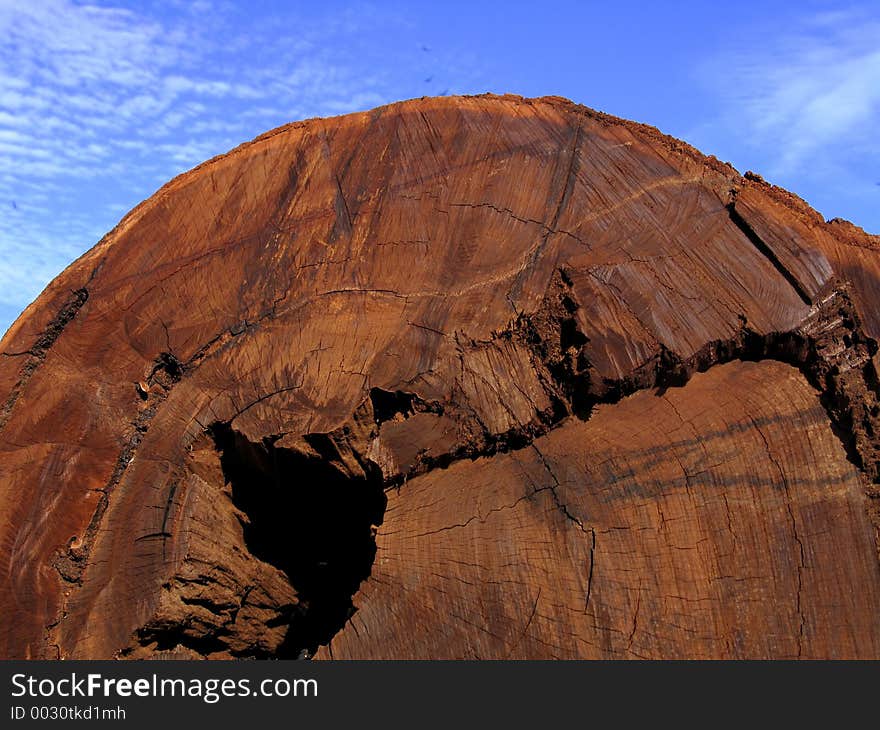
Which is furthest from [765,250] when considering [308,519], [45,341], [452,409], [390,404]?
[45,341]

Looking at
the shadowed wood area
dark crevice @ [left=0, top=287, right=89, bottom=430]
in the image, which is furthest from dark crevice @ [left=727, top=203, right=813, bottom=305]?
dark crevice @ [left=0, top=287, right=89, bottom=430]

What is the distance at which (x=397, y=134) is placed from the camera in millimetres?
3820

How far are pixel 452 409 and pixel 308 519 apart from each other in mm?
957

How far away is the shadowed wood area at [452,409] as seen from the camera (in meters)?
3.10

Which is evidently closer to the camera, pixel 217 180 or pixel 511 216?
pixel 511 216

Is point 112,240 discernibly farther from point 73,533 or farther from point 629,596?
point 629,596

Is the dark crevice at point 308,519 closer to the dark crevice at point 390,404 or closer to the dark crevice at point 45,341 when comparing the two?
the dark crevice at point 390,404

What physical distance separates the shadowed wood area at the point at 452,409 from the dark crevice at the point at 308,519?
0.05 ft

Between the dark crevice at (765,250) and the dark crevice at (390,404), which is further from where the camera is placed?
the dark crevice at (765,250)

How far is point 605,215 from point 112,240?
7.01ft

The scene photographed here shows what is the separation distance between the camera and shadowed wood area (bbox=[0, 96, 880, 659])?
3.10m

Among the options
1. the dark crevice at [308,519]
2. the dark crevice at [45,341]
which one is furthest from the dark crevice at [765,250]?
the dark crevice at [45,341]

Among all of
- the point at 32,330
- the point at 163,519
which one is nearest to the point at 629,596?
the point at 163,519

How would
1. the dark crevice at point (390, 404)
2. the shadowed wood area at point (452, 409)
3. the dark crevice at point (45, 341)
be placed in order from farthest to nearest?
the dark crevice at point (45, 341) < the dark crevice at point (390, 404) < the shadowed wood area at point (452, 409)
